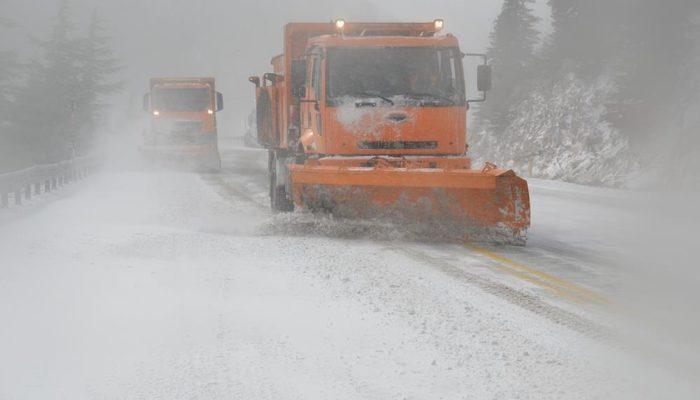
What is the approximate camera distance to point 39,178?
17266 mm

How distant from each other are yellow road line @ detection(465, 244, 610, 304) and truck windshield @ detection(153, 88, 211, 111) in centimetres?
1868

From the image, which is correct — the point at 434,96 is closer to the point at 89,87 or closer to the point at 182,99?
the point at 182,99

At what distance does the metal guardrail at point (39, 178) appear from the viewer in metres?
14.5

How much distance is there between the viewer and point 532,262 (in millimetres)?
8031

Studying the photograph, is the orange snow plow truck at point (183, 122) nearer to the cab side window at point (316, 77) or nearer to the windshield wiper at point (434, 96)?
the cab side window at point (316, 77)

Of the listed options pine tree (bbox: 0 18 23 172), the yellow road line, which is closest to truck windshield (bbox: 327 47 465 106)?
the yellow road line

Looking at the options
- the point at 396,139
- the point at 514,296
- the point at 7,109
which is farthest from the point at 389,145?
the point at 7,109

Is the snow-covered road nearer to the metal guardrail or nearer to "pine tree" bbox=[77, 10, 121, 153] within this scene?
the metal guardrail

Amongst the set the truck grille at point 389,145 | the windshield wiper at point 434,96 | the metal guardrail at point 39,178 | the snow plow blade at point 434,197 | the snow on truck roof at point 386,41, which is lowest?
the metal guardrail at point 39,178

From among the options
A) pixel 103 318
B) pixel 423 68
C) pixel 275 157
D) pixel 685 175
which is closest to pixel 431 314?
pixel 103 318

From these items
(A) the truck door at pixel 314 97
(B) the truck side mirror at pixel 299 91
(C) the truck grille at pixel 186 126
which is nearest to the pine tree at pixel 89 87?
(C) the truck grille at pixel 186 126

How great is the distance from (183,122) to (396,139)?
1667 cm

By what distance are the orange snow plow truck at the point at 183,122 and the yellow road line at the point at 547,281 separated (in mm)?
18326

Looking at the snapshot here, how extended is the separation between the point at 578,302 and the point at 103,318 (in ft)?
11.4
